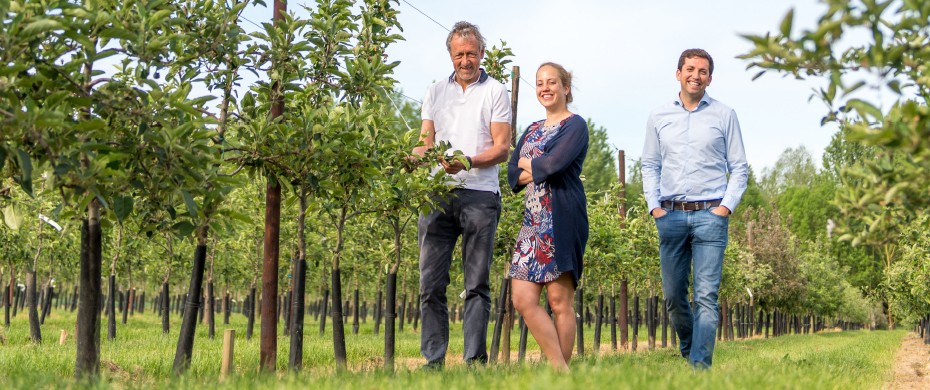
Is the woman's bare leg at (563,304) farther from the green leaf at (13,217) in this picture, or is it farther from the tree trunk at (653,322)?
the tree trunk at (653,322)

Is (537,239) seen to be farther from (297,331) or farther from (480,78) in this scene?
(297,331)

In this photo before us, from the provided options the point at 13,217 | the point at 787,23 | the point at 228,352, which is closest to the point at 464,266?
the point at 228,352

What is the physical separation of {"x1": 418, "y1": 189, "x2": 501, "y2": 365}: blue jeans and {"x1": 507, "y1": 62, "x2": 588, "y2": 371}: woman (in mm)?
579

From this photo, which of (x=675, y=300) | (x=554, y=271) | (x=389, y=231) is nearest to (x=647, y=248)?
(x=389, y=231)

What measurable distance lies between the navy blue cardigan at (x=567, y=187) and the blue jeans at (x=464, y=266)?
802 millimetres

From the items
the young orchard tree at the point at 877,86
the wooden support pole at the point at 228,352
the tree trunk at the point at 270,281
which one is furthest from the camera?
the tree trunk at the point at 270,281

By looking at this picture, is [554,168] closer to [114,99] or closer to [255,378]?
[255,378]

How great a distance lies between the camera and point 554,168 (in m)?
5.61

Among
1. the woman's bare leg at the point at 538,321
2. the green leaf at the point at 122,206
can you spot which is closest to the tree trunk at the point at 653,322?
the woman's bare leg at the point at 538,321

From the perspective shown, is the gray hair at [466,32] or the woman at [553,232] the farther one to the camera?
the gray hair at [466,32]

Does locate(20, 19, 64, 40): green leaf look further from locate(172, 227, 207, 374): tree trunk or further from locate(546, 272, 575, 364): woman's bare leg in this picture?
locate(546, 272, 575, 364): woman's bare leg

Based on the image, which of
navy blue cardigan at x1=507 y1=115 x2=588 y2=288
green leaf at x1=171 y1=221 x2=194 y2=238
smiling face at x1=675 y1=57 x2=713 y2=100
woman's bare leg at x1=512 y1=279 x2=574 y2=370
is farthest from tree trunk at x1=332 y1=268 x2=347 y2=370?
smiling face at x1=675 y1=57 x2=713 y2=100

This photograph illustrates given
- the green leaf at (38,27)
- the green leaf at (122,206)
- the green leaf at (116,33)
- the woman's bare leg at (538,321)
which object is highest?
the green leaf at (116,33)

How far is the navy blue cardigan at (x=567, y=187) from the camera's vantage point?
5.55 metres
